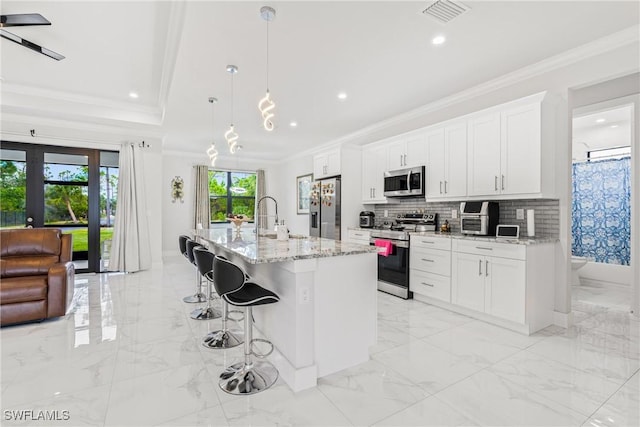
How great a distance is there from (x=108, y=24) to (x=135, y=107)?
8.71ft

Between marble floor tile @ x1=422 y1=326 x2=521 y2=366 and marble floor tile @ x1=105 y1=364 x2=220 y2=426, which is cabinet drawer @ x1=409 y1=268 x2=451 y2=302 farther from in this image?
marble floor tile @ x1=105 y1=364 x2=220 y2=426

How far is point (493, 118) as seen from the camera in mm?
3492

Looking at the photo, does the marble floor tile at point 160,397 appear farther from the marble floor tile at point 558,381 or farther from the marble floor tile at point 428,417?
the marble floor tile at point 558,381

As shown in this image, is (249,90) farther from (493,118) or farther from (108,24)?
(493,118)

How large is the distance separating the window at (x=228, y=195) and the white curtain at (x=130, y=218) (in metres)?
2.59

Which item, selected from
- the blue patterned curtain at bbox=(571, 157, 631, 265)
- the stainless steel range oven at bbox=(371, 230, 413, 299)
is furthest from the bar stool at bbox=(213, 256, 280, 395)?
the blue patterned curtain at bbox=(571, 157, 631, 265)

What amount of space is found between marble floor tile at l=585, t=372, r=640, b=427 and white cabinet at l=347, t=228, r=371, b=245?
3.14 metres

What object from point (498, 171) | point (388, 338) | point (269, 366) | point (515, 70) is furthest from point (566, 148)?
point (269, 366)

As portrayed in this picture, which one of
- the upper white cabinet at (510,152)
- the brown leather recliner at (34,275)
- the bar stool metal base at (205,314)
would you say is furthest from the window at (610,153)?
the brown leather recliner at (34,275)

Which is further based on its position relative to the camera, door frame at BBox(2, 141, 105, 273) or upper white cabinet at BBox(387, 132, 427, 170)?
door frame at BBox(2, 141, 105, 273)

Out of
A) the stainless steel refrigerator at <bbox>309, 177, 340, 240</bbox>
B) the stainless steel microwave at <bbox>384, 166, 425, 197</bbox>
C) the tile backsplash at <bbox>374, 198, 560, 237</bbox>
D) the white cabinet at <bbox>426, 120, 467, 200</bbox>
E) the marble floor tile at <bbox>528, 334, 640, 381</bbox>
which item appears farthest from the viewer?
the stainless steel refrigerator at <bbox>309, 177, 340, 240</bbox>

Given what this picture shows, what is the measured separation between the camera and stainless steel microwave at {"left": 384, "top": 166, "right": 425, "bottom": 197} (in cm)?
443

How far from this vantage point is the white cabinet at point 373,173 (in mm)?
5188

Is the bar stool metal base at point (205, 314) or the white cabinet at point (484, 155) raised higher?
the white cabinet at point (484, 155)
